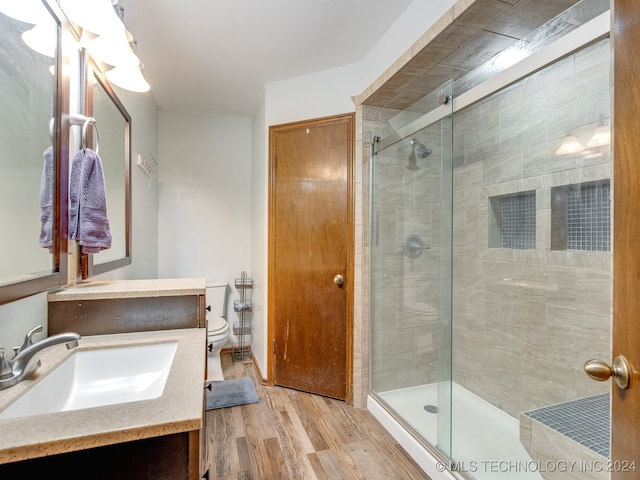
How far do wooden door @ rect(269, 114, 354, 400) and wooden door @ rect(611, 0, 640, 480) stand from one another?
63.5 inches

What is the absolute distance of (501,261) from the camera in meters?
1.98

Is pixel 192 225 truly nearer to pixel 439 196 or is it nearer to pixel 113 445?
pixel 439 196

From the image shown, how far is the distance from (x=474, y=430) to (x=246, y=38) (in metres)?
2.71

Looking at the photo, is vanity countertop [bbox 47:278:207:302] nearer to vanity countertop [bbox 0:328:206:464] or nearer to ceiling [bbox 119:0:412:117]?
vanity countertop [bbox 0:328:206:464]

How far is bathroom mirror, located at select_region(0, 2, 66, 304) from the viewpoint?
0.87 metres

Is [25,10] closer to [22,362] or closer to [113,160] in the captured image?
[113,160]

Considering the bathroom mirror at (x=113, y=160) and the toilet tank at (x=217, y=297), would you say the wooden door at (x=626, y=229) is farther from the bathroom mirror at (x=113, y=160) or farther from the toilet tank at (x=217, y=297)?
the toilet tank at (x=217, y=297)

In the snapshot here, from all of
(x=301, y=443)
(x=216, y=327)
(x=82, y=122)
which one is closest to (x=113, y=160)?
(x=82, y=122)

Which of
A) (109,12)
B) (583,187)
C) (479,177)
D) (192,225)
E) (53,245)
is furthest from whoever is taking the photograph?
(192,225)

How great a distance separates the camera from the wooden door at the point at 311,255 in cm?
230

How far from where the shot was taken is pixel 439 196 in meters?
1.99

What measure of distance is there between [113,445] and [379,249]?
1.86 meters

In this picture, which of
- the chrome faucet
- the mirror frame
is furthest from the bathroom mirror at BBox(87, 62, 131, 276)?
the chrome faucet

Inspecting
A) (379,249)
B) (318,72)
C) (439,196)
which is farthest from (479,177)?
(318,72)
